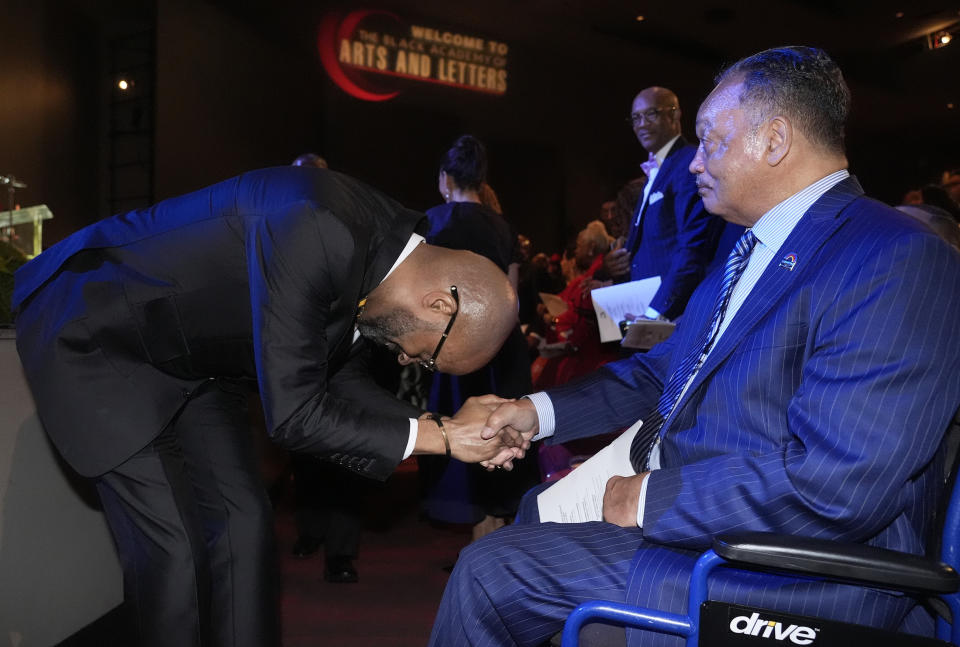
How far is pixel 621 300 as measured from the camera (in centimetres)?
318

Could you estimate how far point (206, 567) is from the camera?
6.09ft

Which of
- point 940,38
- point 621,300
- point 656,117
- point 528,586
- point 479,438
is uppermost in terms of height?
point 940,38

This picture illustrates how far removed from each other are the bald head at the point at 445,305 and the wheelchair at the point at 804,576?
2.34ft

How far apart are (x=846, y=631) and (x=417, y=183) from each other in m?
8.08

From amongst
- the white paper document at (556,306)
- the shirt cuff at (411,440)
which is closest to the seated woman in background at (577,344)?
the white paper document at (556,306)

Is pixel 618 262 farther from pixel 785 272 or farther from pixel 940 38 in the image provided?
pixel 940 38

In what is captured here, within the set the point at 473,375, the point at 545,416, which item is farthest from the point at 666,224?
the point at 545,416

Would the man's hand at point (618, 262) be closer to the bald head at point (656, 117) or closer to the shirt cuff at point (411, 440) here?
the bald head at point (656, 117)

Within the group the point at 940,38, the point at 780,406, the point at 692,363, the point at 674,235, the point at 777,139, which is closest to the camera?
the point at 780,406

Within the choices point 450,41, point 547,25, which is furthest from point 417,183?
point 547,25

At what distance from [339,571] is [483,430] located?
1.80m

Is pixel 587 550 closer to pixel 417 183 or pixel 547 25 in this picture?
pixel 417 183

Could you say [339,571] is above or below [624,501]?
below

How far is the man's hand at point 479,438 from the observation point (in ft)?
6.28
